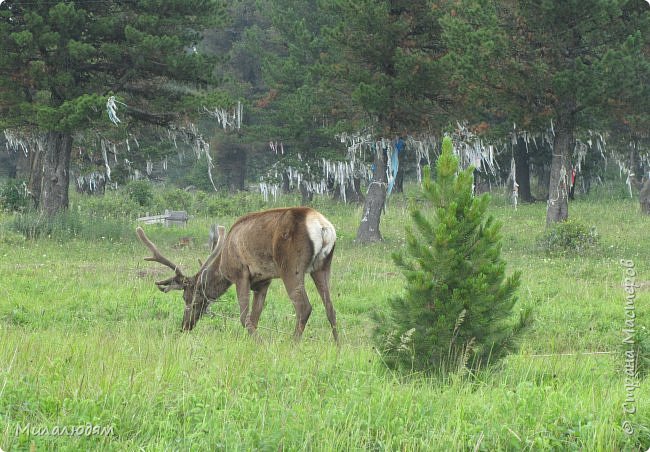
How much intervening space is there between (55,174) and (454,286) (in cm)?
1696

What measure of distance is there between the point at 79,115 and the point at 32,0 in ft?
10.8

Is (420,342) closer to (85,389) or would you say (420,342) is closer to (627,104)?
(85,389)

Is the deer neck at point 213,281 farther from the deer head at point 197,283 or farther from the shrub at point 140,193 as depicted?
Answer: the shrub at point 140,193

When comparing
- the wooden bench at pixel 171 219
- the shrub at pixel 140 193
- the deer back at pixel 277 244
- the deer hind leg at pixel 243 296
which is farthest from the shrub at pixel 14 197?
the deer hind leg at pixel 243 296

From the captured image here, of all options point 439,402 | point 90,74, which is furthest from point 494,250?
point 90,74

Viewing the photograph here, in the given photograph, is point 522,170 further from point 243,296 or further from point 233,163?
point 243,296

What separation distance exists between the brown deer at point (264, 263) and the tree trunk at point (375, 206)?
11899mm

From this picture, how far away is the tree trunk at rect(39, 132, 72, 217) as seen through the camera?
2061 cm

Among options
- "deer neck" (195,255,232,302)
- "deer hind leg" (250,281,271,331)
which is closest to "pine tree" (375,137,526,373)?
"deer hind leg" (250,281,271,331)

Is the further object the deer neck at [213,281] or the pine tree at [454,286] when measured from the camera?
the deer neck at [213,281]

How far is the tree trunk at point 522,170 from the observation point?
110 ft

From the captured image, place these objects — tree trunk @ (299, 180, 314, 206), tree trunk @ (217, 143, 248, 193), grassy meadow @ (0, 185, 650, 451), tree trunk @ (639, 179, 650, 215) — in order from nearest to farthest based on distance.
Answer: grassy meadow @ (0, 185, 650, 451) < tree trunk @ (639, 179, 650, 215) < tree trunk @ (299, 180, 314, 206) < tree trunk @ (217, 143, 248, 193)

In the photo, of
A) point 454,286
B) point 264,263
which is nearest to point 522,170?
point 264,263

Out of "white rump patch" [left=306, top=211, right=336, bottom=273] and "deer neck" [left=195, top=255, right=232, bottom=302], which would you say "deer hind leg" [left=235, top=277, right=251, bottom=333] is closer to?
"deer neck" [left=195, top=255, right=232, bottom=302]
